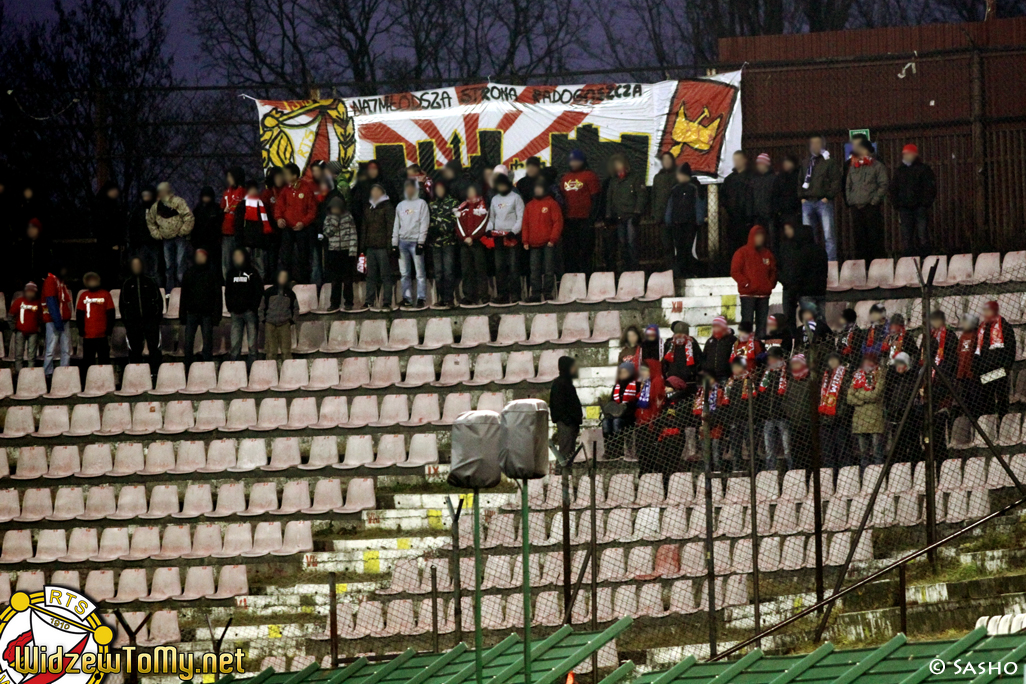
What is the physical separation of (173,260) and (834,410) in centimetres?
999

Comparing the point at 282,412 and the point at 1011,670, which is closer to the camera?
the point at 1011,670

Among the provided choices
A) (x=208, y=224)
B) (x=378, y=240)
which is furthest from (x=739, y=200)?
(x=208, y=224)

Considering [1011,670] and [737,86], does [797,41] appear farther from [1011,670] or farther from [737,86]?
[1011,670]

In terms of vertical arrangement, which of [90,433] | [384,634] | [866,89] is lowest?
[384,634]

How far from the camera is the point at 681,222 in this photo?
18.2 meters

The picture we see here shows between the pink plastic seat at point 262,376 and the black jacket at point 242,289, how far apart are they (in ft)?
2.49

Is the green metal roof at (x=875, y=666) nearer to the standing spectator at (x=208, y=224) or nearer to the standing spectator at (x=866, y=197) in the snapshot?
the standing spectator at (x=866, y=197)

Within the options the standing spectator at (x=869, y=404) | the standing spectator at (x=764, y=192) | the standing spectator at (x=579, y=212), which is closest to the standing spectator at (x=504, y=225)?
the standing spectator at (x=579, y=212)

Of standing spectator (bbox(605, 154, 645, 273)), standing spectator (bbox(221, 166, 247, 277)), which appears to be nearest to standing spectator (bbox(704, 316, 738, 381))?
standing spectator (bbox(605, 154, 645, 273))

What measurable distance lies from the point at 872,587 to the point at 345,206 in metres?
8.90

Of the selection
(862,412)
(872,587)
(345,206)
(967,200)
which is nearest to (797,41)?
(967,200)

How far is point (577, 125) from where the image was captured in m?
20.0

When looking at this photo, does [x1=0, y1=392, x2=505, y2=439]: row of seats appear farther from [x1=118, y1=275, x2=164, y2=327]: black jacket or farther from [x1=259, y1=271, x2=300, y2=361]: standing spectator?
[x1=118, y1=275, x2=164, y2=327]: black jacket

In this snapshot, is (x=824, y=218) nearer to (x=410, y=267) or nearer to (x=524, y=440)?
(x=410, y=267)
